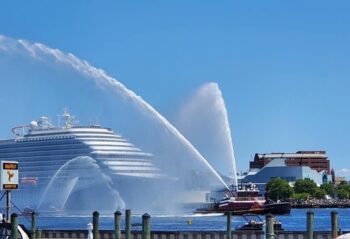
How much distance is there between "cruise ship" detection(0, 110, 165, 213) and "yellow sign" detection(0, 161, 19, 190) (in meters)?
78.0

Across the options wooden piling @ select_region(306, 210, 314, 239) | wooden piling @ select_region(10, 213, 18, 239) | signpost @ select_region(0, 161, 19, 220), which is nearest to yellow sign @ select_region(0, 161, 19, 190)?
signpost @ select_region(0, 161, 19, 220)

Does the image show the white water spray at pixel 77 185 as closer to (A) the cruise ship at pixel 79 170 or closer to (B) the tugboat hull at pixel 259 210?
(A) the cruise ship at pixel 79 170

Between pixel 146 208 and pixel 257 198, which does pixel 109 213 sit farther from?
pixel 257 198

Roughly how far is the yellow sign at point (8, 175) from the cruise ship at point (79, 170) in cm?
7804

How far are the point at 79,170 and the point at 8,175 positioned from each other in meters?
92.5

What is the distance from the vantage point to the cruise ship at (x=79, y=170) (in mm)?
116062

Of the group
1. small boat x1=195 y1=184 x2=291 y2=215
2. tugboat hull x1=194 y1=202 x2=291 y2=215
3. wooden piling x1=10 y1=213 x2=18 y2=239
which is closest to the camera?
wooden piling x1=10 y1=213 x2=18 y2=239

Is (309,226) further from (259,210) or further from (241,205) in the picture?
(241,205)

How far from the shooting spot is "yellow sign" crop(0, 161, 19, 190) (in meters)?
29.0

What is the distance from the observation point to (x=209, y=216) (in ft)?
352

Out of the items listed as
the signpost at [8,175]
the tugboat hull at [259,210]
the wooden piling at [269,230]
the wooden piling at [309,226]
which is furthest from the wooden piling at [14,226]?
the tugboat hull at [259,210]

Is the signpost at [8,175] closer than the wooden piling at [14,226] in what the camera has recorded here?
Yes

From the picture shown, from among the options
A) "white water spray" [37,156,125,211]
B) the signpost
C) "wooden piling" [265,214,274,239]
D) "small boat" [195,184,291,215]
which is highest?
"white water spray" [37,156,125,211]

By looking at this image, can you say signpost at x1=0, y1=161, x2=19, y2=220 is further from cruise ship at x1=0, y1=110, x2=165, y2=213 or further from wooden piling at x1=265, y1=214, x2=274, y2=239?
cruise ship at x1=0, y1=110, x2=165, y2=213
